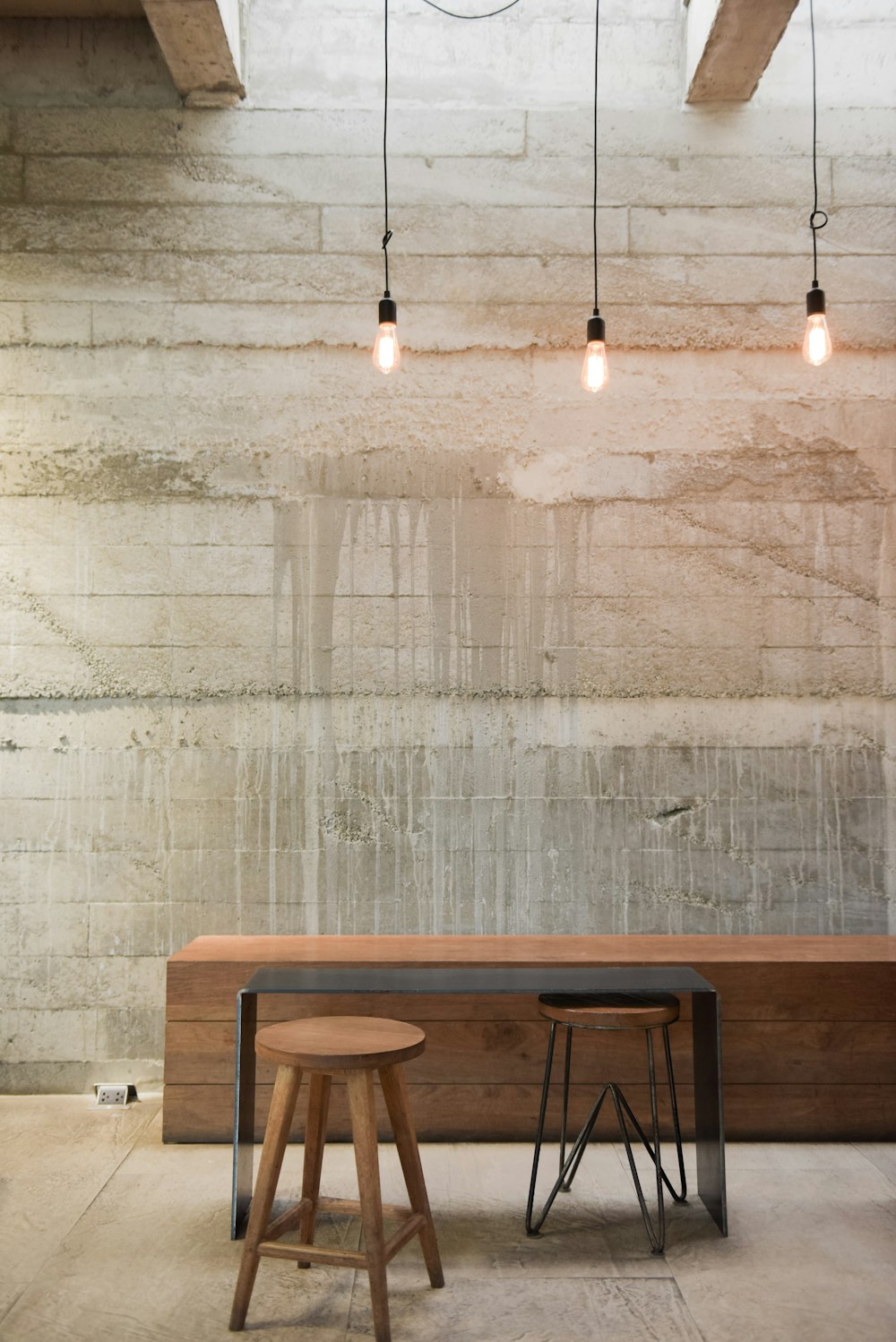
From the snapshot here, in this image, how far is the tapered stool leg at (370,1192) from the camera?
7.33 feet

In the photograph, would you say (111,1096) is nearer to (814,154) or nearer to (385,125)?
(385,125)

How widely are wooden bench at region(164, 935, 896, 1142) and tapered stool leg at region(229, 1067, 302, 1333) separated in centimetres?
91

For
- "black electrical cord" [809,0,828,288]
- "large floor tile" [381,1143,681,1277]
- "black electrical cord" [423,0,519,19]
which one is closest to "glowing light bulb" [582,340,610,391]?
"black electrical cord" [809,0,828,288]

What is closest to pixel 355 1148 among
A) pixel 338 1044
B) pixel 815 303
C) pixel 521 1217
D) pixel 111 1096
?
pixel 338 1044

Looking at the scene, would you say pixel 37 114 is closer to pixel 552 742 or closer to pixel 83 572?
pixel 83 572

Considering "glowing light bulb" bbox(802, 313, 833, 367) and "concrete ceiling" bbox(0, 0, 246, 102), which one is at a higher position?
"concrete ceiling" bbox(0, 0, 246, 102)

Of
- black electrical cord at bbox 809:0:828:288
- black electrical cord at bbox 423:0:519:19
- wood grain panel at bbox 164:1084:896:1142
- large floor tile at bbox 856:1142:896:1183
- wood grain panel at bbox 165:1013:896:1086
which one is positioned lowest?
large floor tile at bbox 856:1142:896:1183

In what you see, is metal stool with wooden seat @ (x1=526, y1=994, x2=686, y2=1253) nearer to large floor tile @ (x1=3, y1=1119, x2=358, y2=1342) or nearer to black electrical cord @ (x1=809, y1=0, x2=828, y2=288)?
large floor tile @ (x1=3, y1=1119, x2=358, y2=1342)

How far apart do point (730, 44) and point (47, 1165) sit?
439 cm

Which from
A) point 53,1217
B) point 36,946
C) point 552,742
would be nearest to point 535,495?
point 552,742

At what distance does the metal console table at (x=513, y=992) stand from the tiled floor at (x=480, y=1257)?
126 millimetres

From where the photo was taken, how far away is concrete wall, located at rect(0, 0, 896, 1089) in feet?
13.2

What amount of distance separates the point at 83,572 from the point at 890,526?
3.09 metres

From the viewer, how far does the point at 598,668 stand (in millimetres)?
Result: 4082
